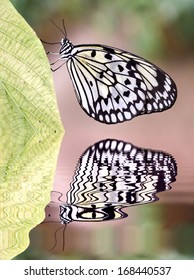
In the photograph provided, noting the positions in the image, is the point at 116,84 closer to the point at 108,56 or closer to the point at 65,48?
the point at 108,56

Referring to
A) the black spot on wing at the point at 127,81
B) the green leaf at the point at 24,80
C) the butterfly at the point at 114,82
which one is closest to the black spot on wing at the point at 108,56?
the butterfly at the point at 114,82

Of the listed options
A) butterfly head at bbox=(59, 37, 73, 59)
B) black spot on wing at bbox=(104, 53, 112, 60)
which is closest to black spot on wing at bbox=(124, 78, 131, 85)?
black spot on wing at bbox=(104, 53, 112, 60)

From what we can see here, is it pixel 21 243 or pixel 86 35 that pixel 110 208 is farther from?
pixel 86 35

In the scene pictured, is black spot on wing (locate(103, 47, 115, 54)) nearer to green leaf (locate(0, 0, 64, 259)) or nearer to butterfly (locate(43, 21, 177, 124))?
butterfly (locate(43, 21, 177, 124))

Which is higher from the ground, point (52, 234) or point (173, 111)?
point (173, 111)

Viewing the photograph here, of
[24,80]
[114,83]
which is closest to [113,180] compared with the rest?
[114,83]

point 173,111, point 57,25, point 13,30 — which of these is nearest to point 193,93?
point 173,111
